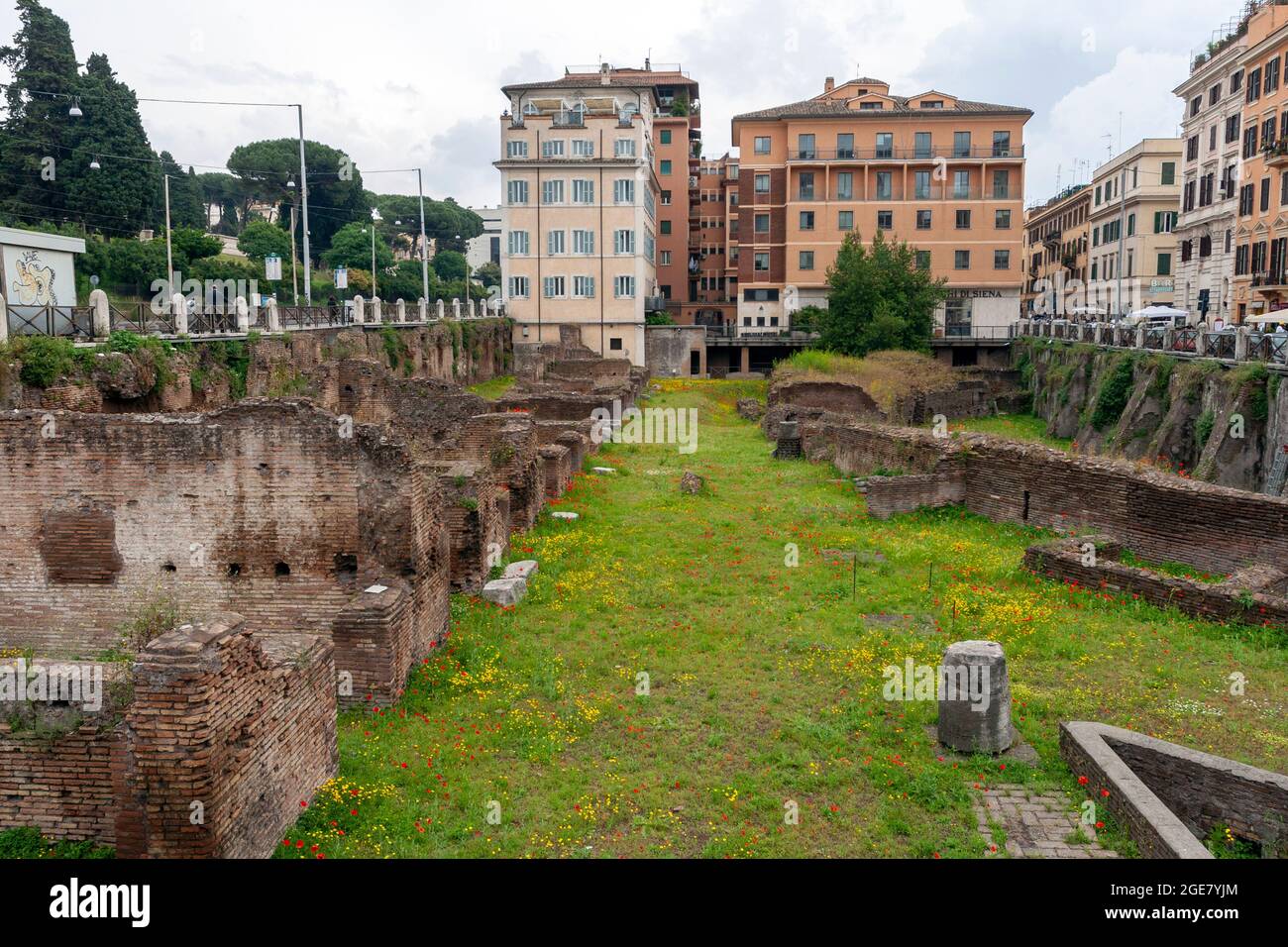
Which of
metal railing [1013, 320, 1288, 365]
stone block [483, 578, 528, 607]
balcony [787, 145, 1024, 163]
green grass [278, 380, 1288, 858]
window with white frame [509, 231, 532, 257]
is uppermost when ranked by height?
balcony [787, 145, 1024, 163]

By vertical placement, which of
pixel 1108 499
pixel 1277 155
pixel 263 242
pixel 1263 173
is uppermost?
pixel 263 242

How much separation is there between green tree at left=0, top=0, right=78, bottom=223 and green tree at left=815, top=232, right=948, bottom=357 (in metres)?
39.2

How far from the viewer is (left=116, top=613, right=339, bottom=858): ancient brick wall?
684cm

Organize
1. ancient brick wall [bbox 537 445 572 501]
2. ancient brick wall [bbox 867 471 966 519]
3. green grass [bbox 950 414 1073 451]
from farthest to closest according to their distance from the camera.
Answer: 1. green grass [bbox 950 414 1073 451]
2. ancient brick wall [bbox 537 445 572 501]
3. ancient brick wall [bbox 867 471 966 519]

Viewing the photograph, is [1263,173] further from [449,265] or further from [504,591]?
[449,265]

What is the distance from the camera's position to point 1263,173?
4197cm

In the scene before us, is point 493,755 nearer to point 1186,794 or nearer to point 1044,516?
point 1186,794

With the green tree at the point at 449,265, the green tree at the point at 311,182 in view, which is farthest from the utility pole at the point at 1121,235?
the green tree at the point at 449,265

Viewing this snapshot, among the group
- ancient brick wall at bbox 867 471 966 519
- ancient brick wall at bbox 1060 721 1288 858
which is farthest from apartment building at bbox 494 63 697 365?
ancient brick wall at bbox 1060 721 1288 858

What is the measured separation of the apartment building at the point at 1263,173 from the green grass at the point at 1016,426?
1054 cm

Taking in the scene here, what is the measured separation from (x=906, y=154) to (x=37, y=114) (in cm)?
4679

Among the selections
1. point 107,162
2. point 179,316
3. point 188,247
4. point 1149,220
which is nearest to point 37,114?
point 107,162

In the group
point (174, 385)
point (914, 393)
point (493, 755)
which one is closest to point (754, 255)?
point (914, 393)

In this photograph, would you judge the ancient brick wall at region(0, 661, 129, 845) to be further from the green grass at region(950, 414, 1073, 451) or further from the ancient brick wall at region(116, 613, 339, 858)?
the green grass at region(950, 414, 1073, 451)
